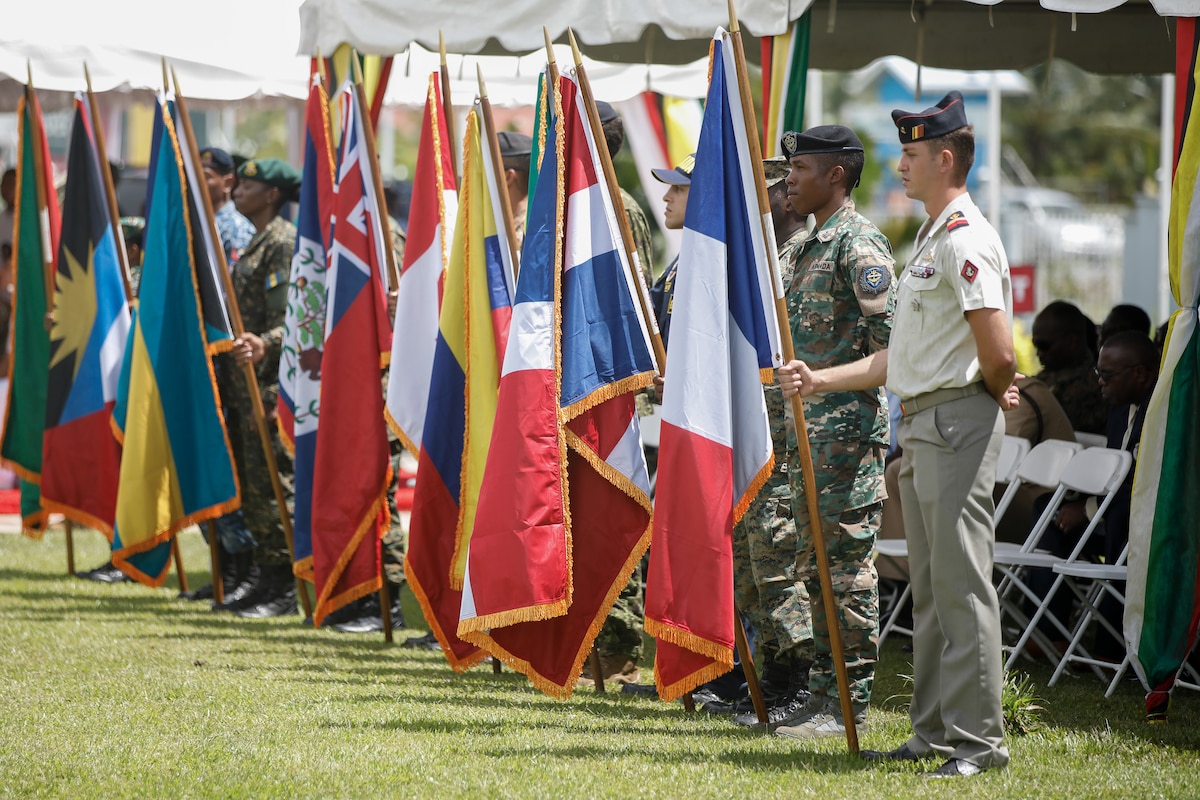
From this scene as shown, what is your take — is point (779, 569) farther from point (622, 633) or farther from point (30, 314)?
point (30, 314)

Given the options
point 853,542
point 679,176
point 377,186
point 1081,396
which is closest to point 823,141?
point 679,176

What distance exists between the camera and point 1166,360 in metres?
5.84

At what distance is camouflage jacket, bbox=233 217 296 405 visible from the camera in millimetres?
8719

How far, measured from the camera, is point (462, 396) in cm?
677

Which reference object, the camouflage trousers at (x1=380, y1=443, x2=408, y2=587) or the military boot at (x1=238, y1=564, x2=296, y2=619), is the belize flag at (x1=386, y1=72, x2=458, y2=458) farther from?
the military boot at (x1=238, y1=564, x2=296, y2=619)

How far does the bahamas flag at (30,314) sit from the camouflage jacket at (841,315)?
6036 millimetres

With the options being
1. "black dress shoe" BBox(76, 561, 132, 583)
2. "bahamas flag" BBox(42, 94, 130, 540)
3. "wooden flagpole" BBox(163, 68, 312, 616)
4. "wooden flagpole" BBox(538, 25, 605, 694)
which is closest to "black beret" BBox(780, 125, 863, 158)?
"wooden flagpole" BBox(538, 25, 605, 694)

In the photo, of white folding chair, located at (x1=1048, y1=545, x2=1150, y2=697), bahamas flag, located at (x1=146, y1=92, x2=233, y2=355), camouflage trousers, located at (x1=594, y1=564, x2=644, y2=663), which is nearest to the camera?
white folding chair, located at (x1=1048, y1=545, x2=1150, y2=697)

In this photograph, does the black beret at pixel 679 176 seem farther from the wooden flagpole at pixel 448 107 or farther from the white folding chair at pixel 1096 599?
the white folding chair at pixel 1096 599

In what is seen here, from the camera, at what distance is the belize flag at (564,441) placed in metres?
5.65

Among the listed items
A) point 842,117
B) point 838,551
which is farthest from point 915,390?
point 842,117

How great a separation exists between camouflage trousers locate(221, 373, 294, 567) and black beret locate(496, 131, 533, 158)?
7.83 ft

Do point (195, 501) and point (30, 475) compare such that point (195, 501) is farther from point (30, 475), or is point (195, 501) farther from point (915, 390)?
point (915, 390)

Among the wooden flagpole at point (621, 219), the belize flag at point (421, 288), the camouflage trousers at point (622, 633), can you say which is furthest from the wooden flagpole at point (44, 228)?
the wooden flagpole at point (621, 219)
